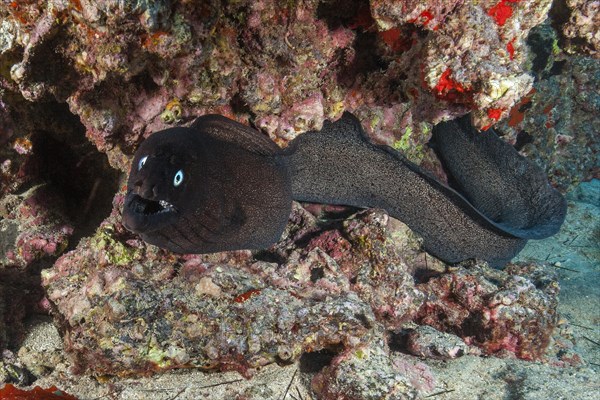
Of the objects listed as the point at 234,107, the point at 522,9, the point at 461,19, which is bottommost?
the point at 234,107

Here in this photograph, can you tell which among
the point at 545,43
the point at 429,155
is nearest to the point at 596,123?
the point at 545,43

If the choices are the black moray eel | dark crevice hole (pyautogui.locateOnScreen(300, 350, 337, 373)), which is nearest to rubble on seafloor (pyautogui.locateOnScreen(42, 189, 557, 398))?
dark crevice hole (pyautogui.locateOnScreen(300, 350, 337, 373))

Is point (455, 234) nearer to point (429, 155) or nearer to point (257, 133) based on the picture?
point (429, 155)

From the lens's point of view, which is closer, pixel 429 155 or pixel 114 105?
pixel 114 105

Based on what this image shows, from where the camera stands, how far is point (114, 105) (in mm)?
3020

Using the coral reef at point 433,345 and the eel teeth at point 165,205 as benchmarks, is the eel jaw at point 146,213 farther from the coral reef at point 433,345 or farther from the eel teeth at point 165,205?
the coral reef at point 433,345

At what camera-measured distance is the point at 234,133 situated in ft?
10.8

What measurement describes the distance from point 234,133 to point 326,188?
5.29 feet

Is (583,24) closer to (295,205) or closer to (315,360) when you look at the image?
(295,205)

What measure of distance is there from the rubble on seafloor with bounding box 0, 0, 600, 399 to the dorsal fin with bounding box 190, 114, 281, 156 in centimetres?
8

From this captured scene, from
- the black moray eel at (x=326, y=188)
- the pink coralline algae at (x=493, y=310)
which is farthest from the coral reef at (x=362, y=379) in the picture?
the pink coralline algae at (x=493, y=310)

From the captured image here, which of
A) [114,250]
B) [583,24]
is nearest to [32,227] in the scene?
[114,250]

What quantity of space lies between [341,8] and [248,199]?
5.15 ft

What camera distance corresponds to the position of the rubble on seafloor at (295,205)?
2646mm
